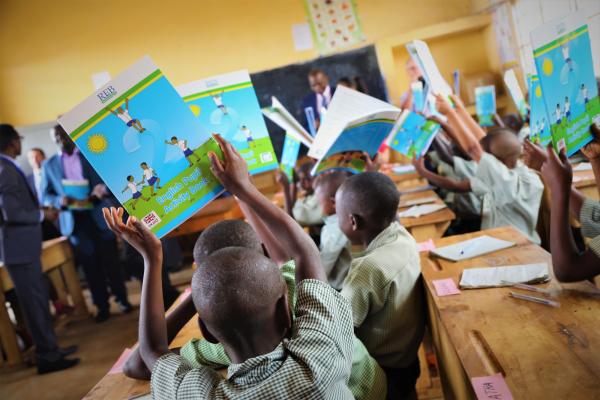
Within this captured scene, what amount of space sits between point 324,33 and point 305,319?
5.38 meters

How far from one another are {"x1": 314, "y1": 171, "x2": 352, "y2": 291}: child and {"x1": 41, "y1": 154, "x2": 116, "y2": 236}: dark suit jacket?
240 cm

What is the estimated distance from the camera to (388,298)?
4.81 feet

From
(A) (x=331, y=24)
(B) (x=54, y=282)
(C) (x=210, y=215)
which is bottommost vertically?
(B) (x=54, y=282)

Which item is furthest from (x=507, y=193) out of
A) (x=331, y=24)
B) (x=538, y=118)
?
(x=331, y=24)

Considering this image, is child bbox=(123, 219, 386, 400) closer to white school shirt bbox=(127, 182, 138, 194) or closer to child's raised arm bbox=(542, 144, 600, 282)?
white school shirt bbox=(127, 182, 138, 194)

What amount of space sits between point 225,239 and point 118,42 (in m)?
5.33

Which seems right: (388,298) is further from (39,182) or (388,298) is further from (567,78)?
(39,182)

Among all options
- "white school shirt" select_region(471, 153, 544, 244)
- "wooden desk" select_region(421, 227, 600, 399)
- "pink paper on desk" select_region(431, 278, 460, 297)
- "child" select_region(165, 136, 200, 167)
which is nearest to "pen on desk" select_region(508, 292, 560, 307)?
"wooden desk" select_region(421, 227, 600, 399)

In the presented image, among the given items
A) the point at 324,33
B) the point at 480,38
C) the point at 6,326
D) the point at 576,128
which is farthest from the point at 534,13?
the point at 6,326

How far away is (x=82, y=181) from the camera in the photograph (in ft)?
13.3

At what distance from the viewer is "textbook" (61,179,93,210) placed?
4039mm

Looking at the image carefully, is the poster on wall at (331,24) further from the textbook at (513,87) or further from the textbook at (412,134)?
the textbook at (412,134)

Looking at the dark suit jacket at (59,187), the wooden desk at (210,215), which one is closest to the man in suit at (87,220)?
the dark suit jacket at (59,187)

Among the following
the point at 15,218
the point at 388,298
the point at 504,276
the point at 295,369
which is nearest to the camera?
the point at 295,369
